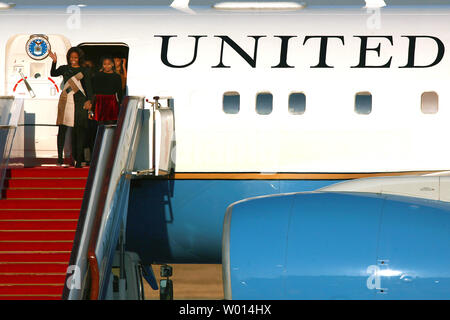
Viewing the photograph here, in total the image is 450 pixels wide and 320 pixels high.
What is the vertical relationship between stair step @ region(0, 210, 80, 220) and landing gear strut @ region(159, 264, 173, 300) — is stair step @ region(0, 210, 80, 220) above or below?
above

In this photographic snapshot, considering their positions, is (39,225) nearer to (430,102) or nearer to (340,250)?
(340,250)

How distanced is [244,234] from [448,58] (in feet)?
16.4

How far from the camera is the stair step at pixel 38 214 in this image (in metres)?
12.1

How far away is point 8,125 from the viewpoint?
42.7 ft

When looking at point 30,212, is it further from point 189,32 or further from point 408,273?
point 408,273

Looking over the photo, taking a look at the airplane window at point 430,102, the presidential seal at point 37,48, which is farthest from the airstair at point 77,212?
the airplane window at point 430,102

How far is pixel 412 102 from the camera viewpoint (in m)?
12.8

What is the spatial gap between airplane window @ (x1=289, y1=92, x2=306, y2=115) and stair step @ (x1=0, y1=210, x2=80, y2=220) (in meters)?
3.43

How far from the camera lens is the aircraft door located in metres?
13.9

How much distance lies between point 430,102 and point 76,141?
17.2 feet

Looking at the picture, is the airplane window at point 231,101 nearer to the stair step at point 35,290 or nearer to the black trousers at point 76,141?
the black trousers at point 76,141

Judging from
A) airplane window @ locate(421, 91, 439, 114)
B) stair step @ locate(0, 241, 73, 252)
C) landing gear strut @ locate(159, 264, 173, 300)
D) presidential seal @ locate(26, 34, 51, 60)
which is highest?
presidential seal @ locate(26, 34, 51, 60)

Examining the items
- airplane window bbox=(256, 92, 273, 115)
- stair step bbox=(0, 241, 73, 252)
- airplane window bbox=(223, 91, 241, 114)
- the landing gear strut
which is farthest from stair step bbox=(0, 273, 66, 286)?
airplane window bbox=(256, 92, 273, 115)

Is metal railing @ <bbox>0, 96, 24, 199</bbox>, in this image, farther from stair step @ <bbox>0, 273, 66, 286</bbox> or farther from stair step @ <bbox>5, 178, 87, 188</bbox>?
stair step @ <bbox>0, 273, 66, 286</bbox>
